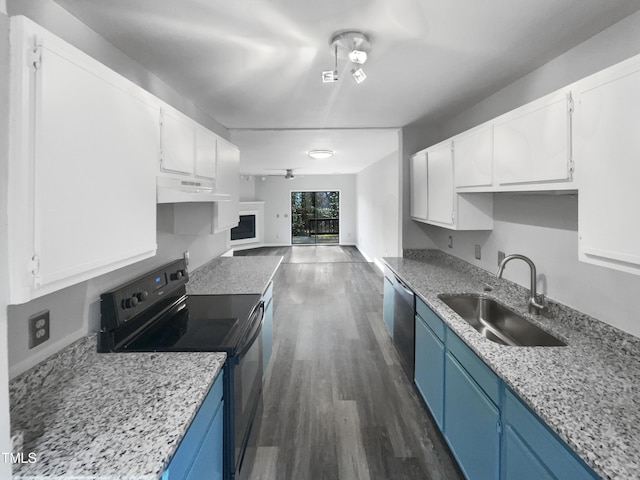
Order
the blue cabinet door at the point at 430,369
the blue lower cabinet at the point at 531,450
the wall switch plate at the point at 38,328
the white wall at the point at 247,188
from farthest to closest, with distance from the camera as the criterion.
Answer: the white wall at the point at 247,188, the blue cabinet door at the point at 430,369, the wall switch plate at the point at 38,328, the blue lower cabinet at the point at 531,450

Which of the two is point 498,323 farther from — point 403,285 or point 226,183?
point 226,183

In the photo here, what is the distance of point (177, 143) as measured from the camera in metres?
1.83

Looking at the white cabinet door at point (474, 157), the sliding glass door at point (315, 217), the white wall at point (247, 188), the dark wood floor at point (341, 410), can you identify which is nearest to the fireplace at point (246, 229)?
the white wall at point (247, 188)

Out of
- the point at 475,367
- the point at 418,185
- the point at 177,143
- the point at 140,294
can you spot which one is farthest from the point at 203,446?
the point at 418,185

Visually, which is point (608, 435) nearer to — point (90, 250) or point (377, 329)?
point (90, 250)

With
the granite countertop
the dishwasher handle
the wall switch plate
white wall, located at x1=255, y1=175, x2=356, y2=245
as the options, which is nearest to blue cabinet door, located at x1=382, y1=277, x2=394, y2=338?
the dishwasher handle

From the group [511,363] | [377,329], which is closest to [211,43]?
[511,363]

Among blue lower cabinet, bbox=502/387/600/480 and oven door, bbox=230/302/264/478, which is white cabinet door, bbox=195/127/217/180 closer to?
oven door, bbox=230/302/264/478

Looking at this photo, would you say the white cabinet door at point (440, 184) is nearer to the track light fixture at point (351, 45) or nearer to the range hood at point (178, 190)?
the track light fixture at point (351, 45)

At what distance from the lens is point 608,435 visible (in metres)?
1.01

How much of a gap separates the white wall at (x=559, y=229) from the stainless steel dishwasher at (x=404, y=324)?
73 centimetres

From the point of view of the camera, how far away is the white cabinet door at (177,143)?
1.68 metres

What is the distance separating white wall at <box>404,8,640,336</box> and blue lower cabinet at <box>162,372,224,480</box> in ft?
6.02

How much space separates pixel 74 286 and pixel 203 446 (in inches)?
34.2
